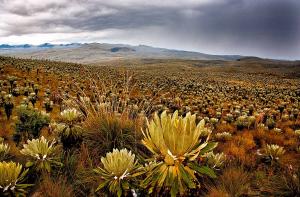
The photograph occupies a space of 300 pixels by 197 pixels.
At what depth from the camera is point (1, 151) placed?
458 cm

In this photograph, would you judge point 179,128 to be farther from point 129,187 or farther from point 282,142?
point 282,142

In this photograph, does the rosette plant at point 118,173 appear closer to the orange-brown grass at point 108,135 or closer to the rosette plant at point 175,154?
the rosette plant at point 175,154

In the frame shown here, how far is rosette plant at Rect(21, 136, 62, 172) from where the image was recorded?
14.0 feet

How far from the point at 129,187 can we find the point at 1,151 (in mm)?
2152

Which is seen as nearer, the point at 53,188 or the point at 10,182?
the point at 10,182

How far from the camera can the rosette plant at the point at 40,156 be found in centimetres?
427

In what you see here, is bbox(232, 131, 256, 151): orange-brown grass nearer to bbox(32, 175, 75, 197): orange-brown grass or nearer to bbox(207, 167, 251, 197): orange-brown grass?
bbox(207, 167, 251, 197): orange-brown grass

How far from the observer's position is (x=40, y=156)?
442 centimetres

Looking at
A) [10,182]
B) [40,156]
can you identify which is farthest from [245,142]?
[10,182]

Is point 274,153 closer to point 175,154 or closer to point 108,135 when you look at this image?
point 108,135

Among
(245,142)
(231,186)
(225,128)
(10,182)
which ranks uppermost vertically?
(10,182)

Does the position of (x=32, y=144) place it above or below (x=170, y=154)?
below

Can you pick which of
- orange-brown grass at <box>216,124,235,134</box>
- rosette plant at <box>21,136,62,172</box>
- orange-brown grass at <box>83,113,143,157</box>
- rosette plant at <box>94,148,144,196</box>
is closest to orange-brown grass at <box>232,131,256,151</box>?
orange-brown grass at <box>216,124,235,134</box>

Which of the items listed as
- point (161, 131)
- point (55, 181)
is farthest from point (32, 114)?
point (161, 131)
